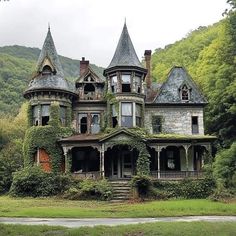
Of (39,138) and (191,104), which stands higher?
(191,104)

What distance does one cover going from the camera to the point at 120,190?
3472 cm

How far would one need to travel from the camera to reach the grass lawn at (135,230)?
17609mm

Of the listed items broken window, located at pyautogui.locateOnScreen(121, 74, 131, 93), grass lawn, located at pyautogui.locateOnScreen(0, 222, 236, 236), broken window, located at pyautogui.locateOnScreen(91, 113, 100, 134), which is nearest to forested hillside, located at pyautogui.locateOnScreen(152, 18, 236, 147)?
broken window, located at pyautogui.locateOnScreen(121, 74, 131, 93)

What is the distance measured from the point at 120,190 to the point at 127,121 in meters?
7.76

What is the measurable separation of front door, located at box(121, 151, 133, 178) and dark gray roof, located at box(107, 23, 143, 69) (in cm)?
791

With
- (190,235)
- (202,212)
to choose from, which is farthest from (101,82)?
(190,235)

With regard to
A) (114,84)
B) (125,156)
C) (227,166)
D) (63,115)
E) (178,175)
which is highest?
(114,84)

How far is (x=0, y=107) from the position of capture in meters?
97.1

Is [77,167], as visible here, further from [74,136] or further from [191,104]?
[191,104]

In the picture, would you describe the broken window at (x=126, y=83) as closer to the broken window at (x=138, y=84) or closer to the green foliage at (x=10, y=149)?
the broken window at (x=138, y=84)

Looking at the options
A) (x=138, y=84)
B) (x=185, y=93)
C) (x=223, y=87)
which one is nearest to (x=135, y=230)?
(x=138, y=84)

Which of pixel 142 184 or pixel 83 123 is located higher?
pixel 83 123

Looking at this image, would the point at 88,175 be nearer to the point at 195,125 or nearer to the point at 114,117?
the point at 114,117

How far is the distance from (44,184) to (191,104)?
14980 millimetres
